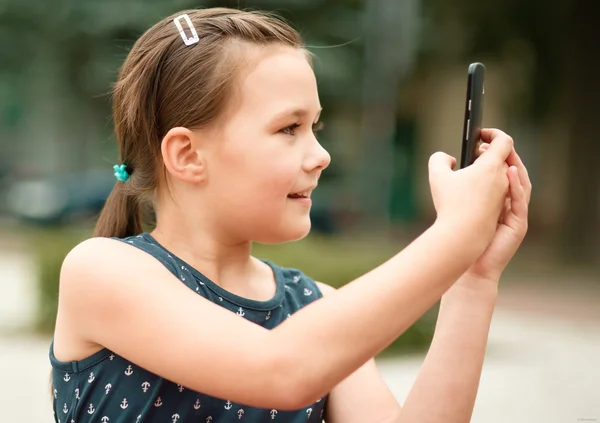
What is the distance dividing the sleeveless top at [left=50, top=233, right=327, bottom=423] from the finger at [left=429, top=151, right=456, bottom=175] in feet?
1.84

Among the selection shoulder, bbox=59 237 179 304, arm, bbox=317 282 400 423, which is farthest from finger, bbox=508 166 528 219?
shoulder, bbox=59 237 179 304

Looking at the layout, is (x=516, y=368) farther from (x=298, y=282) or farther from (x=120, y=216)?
(x=120, y=216)

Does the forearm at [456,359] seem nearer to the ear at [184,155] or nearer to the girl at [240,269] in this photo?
the girl at [240,269]

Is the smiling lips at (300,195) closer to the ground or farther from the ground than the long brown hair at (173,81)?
closer to the ground

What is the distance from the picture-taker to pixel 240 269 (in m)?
1.97

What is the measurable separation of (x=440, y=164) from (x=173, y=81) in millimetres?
653

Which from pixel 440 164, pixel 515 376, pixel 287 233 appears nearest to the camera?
pixel 440 164

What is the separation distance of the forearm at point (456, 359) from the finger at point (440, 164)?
1.00 feet

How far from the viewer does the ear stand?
1.80m

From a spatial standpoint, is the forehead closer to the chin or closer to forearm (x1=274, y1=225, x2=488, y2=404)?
the chin

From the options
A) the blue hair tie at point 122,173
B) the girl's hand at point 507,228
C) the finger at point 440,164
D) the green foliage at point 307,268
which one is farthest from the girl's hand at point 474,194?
the green foliage at point 307,268

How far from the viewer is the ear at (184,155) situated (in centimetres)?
180

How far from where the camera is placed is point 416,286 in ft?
4.50

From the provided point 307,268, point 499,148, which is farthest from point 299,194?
point 307,268
